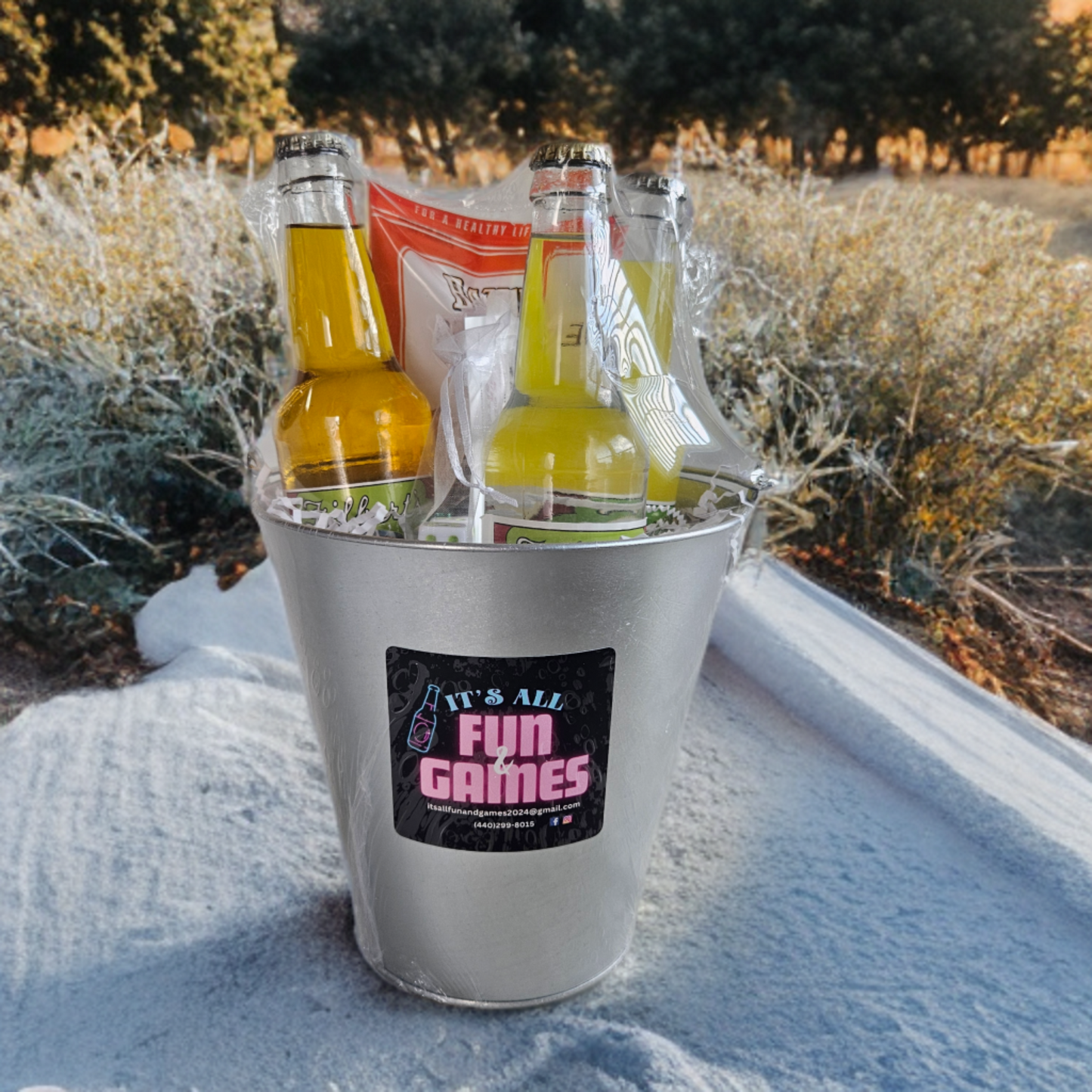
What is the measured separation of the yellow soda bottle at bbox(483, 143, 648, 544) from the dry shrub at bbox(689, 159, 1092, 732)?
124 centimetres

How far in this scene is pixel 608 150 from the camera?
85 centimetres

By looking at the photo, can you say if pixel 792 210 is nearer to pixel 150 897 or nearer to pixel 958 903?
pixel 958 903

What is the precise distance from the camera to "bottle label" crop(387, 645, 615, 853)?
87 centimetres

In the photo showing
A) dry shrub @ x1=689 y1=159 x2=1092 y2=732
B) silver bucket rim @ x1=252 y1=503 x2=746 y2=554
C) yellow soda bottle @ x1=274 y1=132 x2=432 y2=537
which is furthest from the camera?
dry shrub @ x1=689 y1=159 x2=1092 y2=732

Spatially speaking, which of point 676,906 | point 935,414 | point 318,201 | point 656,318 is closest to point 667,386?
point 656,318

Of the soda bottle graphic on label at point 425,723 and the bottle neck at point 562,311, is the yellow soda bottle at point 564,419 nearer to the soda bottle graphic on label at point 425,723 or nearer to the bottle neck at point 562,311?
the bottle neck at point 562,311

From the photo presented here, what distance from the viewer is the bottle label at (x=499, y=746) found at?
87cm

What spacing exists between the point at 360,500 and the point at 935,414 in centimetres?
176

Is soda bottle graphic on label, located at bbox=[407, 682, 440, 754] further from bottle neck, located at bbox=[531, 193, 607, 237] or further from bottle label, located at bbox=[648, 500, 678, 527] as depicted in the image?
bottle neck, located at bbox=[531, 193, 607, 237]

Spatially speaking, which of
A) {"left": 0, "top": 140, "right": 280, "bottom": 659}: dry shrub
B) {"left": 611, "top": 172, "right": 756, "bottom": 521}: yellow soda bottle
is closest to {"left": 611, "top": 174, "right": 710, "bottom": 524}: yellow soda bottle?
{"left": 611, "top": 172, "right": 756, "bottom": 521}: yellow soda bottle

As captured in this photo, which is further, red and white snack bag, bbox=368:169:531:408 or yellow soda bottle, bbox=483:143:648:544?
red and white snack bag, bbox=368:169:531:408

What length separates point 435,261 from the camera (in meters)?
1.00

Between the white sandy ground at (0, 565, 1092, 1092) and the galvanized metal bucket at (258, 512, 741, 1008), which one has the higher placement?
the galvanized metal bucket at (258, 512, 741, 1008)

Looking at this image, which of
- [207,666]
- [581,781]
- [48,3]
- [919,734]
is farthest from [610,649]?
[48,3]
